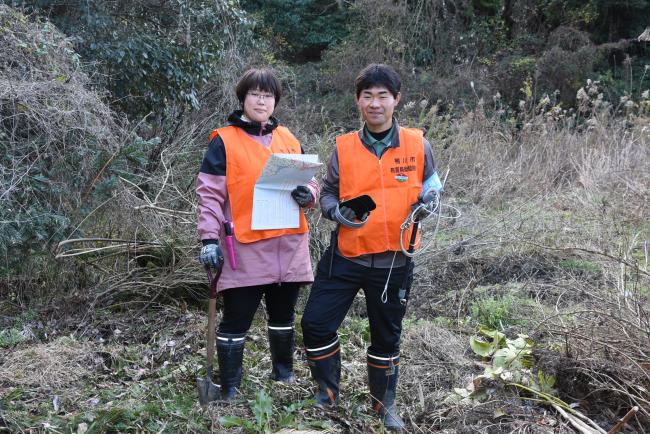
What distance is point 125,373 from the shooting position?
13.1 feet

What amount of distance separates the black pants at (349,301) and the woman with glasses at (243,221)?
0.26m

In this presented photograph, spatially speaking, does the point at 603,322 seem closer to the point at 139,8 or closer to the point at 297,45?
the point at 139,8

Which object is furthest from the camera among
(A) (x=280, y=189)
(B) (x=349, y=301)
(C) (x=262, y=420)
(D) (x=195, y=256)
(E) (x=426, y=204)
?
(D) (x=195, y=256)

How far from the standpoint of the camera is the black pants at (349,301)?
3.31 m

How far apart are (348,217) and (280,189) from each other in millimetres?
463

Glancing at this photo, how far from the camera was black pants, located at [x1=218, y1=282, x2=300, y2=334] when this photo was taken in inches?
138

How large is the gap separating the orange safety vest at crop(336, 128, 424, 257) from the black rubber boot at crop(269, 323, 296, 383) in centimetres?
72

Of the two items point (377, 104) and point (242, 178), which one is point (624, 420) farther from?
point (242, 178)

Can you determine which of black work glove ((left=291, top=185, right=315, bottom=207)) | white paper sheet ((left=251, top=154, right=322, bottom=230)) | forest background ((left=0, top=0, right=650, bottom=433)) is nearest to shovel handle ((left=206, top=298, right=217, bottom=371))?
forest background ((left=0, top=0, right=650, bottom=433))

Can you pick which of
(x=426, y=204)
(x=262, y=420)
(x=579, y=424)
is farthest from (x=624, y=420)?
(x=262, y=420)

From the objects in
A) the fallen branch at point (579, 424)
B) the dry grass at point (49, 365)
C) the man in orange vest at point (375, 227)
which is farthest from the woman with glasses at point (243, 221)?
the fallen branch at point (579, 424)

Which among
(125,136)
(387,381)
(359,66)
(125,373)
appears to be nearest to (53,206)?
(125,136)

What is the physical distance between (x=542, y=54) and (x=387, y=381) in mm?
12724

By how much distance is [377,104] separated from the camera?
10.7ft
